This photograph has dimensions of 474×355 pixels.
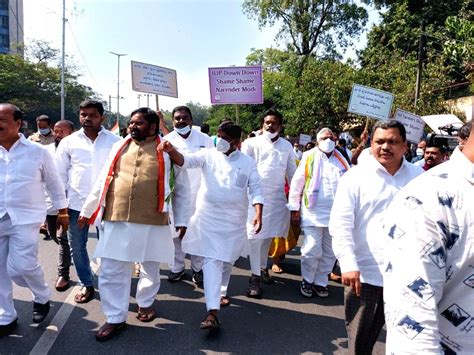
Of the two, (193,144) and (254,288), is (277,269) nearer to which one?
(254,288)

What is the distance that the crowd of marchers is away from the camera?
134 cm

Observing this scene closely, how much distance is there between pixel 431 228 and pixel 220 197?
2809mm

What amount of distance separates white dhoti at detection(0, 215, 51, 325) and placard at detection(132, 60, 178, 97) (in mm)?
2653

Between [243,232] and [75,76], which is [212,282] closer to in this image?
[243,232]

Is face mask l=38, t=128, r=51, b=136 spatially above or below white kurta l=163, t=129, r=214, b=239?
above

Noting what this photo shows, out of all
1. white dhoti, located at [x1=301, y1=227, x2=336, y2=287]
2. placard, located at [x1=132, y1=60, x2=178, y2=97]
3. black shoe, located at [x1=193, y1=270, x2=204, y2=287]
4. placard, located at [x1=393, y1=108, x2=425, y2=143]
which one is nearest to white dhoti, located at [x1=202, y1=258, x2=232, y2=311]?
black shoe, located at [x1=193, y1=270, x2=204, y2=287]

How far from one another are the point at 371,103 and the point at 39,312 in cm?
543

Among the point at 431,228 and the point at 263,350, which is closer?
the point at 431,228

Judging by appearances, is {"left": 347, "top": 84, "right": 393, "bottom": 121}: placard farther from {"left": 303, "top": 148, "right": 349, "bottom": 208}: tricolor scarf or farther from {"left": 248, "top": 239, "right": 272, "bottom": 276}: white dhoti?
{"left": 248, "top": 239, "right": 272, "bottom": 276}: white dhoti

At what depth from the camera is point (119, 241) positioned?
3.57 metres

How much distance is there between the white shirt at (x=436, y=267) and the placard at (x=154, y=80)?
4.80m

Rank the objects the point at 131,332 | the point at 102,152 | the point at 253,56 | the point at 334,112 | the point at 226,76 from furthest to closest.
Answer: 1. the point at 253,56
2. the point at 334,112
3. the point at 226,76
4. the point at 102,152
5. the point at 131,332

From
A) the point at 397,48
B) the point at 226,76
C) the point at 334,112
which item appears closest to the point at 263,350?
the point at 226,76

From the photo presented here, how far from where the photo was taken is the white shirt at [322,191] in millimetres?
4738
